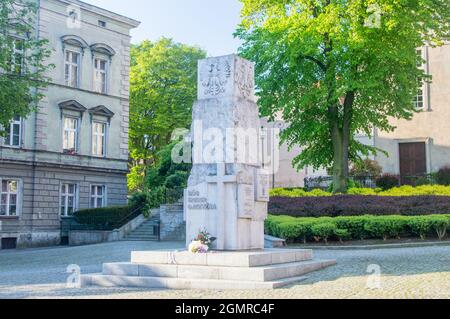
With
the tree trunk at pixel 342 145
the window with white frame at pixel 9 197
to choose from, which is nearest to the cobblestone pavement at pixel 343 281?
the tree trunk at pixel 342 145

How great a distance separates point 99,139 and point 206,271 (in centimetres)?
2786

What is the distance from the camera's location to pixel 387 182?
3438 cm

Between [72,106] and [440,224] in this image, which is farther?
[72,106]

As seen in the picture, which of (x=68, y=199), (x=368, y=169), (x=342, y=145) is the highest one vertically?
(x=342, y=145)

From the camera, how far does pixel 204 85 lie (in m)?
15.4

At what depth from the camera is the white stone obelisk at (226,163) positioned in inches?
568

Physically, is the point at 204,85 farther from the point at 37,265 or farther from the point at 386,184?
the point at 386,184

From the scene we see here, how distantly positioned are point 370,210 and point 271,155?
96.2 ft

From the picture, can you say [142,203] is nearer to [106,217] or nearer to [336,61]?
[106,217]

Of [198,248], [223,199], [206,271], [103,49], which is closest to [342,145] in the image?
[223,199]

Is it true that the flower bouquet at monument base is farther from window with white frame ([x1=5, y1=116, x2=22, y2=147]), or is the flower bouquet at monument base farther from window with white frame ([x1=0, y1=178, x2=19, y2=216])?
window with white frame ([x1=5, y1=116, x2=22, y2=147])

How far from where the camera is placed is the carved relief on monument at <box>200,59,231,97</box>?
49.3ft

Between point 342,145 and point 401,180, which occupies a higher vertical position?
point 342,145
